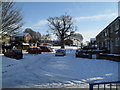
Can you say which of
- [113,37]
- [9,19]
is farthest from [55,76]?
[113,37]

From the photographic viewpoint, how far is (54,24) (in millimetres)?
54969

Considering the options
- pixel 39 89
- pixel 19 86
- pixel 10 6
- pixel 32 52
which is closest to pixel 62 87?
pixel 39 89

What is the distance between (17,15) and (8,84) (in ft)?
45.4

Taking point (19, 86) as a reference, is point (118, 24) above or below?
above

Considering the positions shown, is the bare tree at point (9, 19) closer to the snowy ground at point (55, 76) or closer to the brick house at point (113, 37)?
the snowy ground at point (55, 76)

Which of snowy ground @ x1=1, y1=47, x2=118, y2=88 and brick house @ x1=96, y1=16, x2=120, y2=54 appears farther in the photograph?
brick house @ x1=96, y1=16, x2=120, y2=54

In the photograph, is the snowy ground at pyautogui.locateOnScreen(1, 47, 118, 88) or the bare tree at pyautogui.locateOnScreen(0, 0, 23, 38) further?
the bare tree at pyautogui.locateOnScreen(0, 0, 23, 38)

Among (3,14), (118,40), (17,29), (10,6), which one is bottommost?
(118,40)

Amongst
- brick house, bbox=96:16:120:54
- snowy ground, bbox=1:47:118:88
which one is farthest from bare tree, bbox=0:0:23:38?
brick house, bbox=96:16:120:54

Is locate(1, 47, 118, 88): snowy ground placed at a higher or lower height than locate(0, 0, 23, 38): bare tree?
lower

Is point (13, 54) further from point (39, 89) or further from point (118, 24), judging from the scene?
point (118, 24)

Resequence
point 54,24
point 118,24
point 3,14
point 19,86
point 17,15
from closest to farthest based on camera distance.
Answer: point 19,86
point 3,14
point 17,15
point 118,24
point 54,24

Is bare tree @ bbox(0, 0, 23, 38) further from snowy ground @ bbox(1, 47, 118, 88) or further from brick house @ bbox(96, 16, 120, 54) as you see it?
brick house @ bbox(96, 16, 120, 54)

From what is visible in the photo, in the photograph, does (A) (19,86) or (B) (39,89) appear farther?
(A) (19,86)
